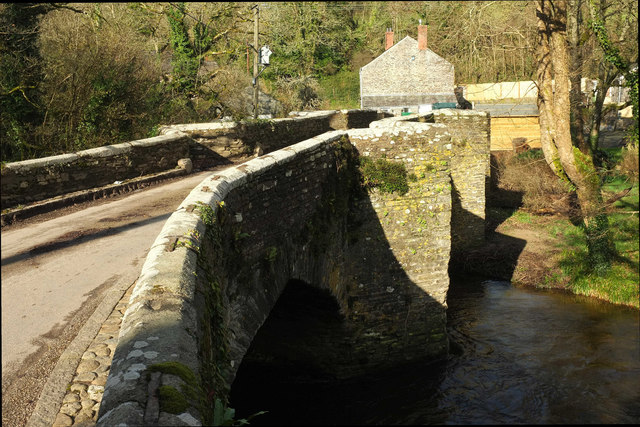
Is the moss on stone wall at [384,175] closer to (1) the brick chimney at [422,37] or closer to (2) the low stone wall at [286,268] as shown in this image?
(2) the low stone wall at [286,268]

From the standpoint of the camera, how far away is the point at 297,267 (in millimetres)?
7824

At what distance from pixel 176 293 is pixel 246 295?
260cm

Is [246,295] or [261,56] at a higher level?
[261,56]

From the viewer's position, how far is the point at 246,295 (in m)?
6.25

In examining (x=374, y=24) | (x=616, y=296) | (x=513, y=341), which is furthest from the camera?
(x=374, y=24)

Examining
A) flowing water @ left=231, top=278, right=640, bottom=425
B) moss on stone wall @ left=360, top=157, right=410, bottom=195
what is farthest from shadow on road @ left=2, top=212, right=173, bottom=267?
flowing water @ left=231, top=278, right=640, bottom=425

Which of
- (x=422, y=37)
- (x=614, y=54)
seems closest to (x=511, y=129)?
(x=422, y=37)

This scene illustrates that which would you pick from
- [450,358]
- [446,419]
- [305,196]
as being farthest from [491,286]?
[305,196]

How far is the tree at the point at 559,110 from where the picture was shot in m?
13.1

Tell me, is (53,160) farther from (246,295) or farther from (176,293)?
(176,293)

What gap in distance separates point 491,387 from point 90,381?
809cm

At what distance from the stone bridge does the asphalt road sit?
147cm

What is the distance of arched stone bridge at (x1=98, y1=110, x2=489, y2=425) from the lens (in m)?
3.04

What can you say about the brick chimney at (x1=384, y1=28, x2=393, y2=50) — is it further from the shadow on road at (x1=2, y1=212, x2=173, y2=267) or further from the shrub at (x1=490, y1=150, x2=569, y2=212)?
the shadow on road at (x1=2, y1=212, x2=173, y2=267)
